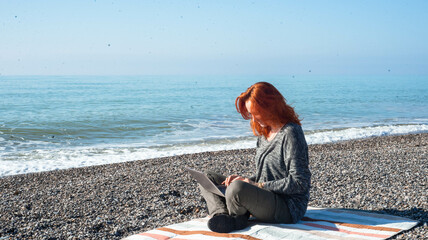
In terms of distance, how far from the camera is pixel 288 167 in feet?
12.1

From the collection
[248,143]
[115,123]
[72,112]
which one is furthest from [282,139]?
[72,112]

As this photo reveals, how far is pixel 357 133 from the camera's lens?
656 inches

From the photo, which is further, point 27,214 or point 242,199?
point 27,214

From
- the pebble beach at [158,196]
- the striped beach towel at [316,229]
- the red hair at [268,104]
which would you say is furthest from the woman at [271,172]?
the pebble beach at [158,196]

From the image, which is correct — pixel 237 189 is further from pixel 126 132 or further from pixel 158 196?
pixel 126 132

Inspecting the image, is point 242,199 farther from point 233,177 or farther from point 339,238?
point 339,238

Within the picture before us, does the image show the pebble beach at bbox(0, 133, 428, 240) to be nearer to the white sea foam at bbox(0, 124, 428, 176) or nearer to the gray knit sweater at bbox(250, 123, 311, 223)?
the gray knit sweater at bbox(250, 123, 311, 223)

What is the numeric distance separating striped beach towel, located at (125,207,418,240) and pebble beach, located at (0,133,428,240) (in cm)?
21

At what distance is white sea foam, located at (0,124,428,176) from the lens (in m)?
10.9

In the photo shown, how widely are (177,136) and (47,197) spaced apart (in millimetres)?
10464

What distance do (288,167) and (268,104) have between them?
23.9 inches

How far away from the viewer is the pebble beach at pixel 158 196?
4.84m

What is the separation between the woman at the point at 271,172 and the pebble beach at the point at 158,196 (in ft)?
3.43

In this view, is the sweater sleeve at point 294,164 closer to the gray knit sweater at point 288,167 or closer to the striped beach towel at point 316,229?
the gray knit sweater at point 288,167
